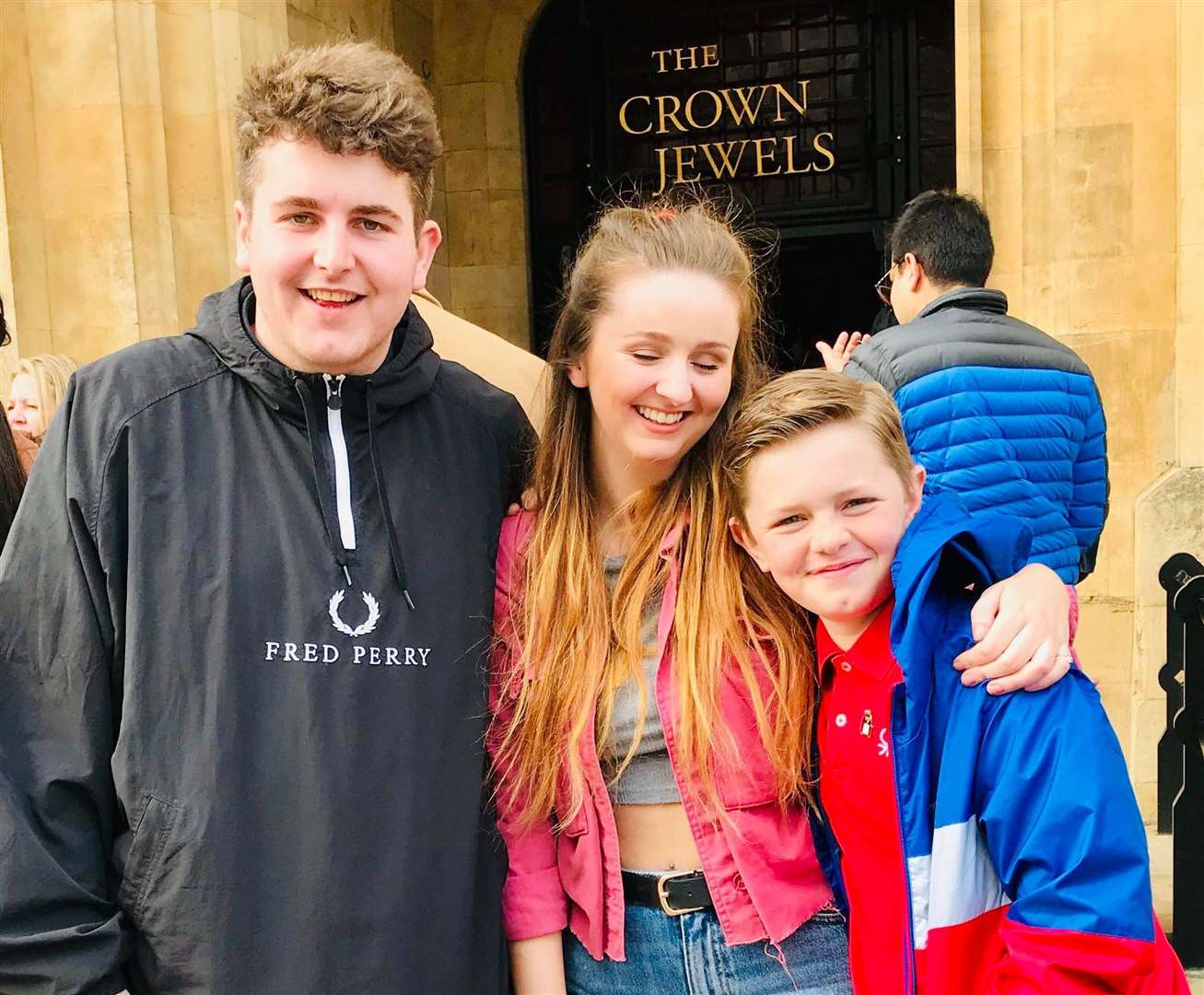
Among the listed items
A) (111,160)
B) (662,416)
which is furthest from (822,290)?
(662,416)

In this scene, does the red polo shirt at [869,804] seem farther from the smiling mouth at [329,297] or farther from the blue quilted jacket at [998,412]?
the blue quilted jacket at [998,412]

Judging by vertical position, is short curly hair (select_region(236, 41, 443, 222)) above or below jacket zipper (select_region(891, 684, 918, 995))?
above

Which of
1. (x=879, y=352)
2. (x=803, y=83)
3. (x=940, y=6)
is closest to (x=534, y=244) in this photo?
(x=803, y=83)

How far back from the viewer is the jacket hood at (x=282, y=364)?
170 centimetres

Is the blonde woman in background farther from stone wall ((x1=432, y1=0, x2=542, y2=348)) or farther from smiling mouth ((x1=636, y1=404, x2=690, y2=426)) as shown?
stone wall ((x1=432, y1=0, x2=542, y2=348))

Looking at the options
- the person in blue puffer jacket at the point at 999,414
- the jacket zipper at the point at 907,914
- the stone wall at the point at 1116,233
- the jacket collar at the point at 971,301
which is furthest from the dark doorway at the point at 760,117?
the jacket zipper at the point at 907,914

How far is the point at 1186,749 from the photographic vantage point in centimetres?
385

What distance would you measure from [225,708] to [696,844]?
0.72m

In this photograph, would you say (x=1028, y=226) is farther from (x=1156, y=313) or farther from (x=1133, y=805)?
(x=1133, y=805)

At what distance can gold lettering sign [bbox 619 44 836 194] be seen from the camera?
7.38m

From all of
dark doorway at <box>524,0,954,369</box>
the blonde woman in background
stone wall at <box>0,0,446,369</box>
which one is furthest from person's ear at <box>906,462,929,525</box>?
dark doorway at <box>524,0,954,369</box>

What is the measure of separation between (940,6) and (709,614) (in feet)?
20.8

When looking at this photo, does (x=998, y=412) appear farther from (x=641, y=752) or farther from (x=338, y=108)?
(x=338, y=108)

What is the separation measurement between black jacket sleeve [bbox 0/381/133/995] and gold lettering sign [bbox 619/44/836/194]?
6299 millimetres
